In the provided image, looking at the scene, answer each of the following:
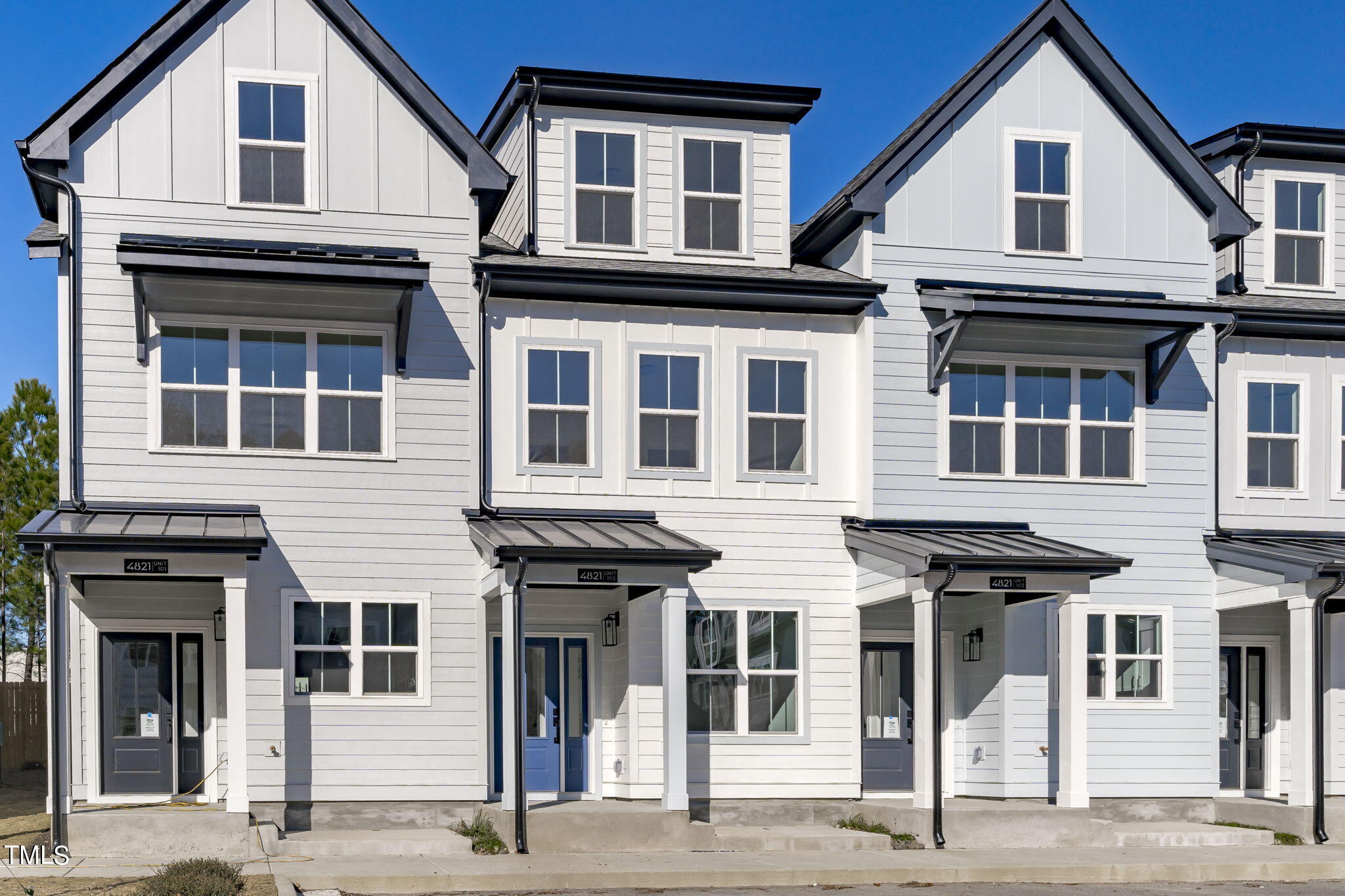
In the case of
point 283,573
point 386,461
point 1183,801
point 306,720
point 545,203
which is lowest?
point 1183,801

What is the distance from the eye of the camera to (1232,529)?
837 inches

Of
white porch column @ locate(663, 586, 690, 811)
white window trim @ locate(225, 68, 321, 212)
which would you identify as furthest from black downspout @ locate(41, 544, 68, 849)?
white porch column @ locate(663, 586, 690, 811)

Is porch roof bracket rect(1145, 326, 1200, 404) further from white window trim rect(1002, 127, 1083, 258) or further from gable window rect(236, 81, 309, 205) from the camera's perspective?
gable window rect(236, 81, 309, 205)

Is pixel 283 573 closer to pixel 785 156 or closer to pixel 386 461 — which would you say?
pixel 386 461

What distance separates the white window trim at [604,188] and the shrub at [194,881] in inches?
384

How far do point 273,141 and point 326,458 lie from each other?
4.10 meters

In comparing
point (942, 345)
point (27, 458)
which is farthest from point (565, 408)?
point (27, 458)

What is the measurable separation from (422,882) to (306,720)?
430 cm

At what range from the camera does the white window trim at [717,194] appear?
20672mm

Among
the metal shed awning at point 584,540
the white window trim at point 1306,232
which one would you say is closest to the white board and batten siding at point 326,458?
the metal shed awning at point 584,540

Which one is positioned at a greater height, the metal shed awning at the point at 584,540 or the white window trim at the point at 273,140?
the white window trim at the point at 273,140

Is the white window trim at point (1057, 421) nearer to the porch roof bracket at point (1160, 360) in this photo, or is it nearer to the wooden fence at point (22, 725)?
the porch roof bracket at point (1160, 360)

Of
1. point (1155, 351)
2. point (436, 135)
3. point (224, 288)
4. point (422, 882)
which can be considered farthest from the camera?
point (1155, 351)

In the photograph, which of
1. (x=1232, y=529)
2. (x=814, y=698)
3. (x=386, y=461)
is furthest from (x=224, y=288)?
(x=1232, y=529)
